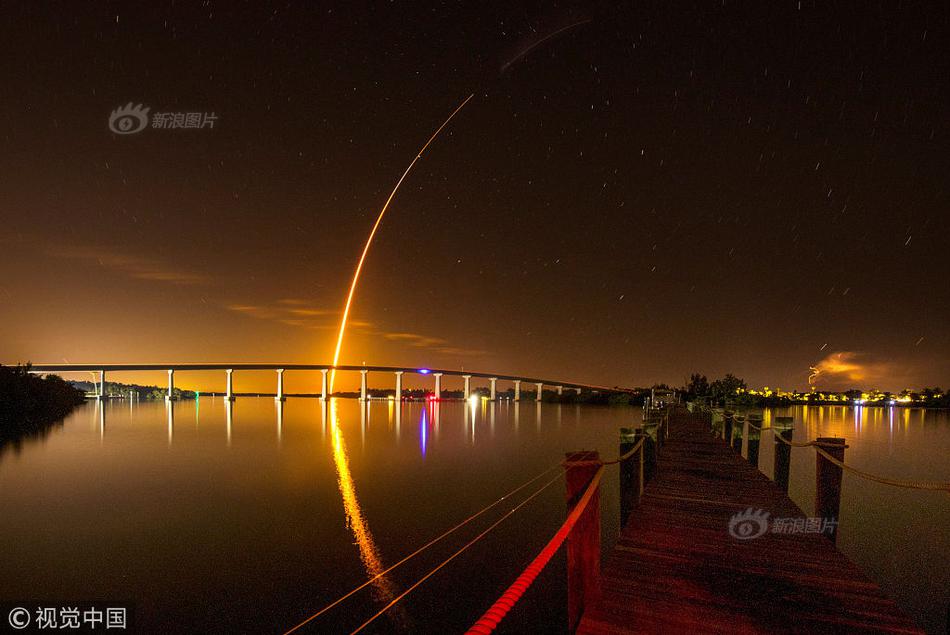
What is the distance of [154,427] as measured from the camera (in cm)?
6656

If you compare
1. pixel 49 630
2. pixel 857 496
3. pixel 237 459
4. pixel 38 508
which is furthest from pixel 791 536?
pixel 237 459

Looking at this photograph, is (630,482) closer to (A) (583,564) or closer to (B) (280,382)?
(A) (583,564)

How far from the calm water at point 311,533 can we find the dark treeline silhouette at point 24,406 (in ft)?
62.1

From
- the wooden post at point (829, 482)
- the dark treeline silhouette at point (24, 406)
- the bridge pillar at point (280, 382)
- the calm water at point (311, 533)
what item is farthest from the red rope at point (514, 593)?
the bridge pillar at point (280, 382)

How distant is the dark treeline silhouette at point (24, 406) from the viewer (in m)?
54.4

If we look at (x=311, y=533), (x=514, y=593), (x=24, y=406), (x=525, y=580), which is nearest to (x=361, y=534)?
(x=311, y=533)

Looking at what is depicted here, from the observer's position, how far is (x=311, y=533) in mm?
19078

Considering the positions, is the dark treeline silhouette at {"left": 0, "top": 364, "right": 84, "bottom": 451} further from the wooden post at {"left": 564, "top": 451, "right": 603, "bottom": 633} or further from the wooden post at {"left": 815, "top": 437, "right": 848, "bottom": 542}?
the wooden post at {"left": 815, "top": 437, "right": 848, "bottom": 542}

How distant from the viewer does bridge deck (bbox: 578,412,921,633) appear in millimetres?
5832

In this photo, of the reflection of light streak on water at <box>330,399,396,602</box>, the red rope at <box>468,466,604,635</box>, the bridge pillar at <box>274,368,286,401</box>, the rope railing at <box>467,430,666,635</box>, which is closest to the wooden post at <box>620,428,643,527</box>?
the rope railing at <box>467,430,666,635</box>

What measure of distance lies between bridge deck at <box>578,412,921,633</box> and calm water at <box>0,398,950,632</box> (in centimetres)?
430

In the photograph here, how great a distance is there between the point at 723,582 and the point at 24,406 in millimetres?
79377

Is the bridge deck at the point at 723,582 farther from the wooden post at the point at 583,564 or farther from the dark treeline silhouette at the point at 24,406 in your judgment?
the dark treeline silhouette at the point at 24,406

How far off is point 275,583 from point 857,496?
2571 cm
